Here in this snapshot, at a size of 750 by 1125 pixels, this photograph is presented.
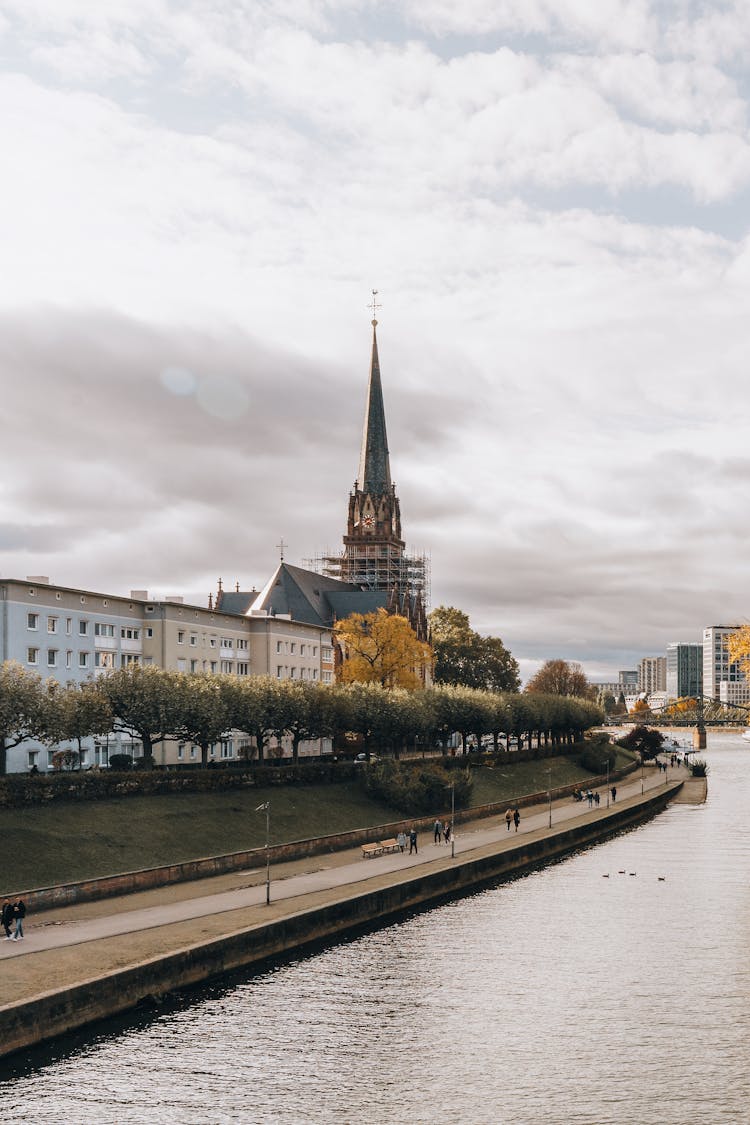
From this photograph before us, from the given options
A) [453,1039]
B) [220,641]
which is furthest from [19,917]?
[220,641]

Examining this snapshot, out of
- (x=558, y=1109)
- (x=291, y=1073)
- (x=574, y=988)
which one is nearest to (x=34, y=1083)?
(x=291, y=1073)

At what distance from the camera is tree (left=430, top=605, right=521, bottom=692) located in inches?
6801

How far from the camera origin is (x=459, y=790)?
296 ft

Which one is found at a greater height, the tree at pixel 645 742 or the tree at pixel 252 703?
the tree at pixel 252 703

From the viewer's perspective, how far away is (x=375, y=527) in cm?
18500

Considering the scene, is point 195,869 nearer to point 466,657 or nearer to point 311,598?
point 311,598

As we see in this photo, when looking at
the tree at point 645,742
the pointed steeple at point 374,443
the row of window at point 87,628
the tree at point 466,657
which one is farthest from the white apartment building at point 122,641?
the tree at point 645,742

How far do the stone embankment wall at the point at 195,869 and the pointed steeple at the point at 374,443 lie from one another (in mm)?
105533

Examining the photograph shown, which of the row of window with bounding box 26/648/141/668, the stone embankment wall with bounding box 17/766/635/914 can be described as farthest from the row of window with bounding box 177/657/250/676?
the stone embankment wall with bounding box 17/766/635/914

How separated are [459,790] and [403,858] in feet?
72.5

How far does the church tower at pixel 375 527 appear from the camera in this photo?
598 feet

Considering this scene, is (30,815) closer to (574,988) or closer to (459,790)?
(574,988)

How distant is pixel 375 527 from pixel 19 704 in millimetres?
123741

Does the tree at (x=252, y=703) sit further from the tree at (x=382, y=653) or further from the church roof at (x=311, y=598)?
the church roof at (x=311, y=598)
